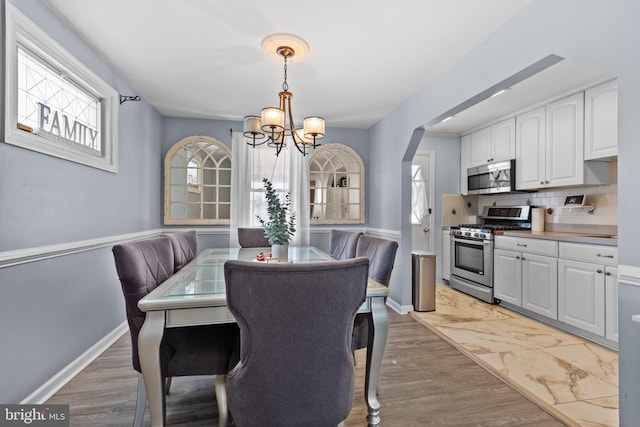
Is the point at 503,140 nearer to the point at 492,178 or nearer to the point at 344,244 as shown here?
the point at 492,178

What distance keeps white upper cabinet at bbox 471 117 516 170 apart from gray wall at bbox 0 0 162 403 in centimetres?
424

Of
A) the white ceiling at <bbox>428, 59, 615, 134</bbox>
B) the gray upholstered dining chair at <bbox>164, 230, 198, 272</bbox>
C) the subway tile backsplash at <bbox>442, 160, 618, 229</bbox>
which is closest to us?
the gray upholstered dining chair at <bbox>164, 230, 198, 272</bbox>

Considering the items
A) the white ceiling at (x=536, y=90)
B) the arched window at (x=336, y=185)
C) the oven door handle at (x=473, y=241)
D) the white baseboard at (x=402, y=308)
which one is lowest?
the white baseboard at (x=402, y=308)

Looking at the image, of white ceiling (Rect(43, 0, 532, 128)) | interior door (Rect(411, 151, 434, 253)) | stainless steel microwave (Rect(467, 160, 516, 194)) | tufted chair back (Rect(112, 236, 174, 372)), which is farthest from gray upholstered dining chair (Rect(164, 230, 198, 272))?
stainless steel microwave (Rect(467, 160, 516, 194))

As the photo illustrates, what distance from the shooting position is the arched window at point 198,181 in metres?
3.97

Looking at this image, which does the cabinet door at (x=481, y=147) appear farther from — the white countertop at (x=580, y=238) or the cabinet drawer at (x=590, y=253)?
the cabinet drawer at (x=590, y=253)

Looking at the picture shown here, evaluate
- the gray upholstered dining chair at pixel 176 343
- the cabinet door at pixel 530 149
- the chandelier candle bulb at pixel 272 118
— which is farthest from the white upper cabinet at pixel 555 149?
the gray upholstered dining chair at pixel 176 343

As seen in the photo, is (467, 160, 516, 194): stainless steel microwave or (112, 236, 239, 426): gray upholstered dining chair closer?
(112, 236, 239, 426): gray upholstered dining chair

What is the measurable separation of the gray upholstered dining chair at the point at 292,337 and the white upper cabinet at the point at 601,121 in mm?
3002

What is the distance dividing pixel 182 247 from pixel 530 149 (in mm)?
3764

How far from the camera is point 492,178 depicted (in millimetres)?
3918

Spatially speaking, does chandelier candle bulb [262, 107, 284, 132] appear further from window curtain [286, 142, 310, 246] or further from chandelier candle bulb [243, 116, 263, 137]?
window curtain [286, 142, 310, 246]

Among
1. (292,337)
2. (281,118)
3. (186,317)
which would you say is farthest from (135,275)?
(281,118)

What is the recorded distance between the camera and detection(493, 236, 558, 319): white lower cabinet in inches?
115
